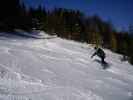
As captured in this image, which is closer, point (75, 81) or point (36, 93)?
point (36, 93)

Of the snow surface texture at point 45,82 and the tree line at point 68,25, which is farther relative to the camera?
the tree line at point 68,25

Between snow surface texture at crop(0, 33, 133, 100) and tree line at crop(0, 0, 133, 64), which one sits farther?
tree line at crop(0, 0, 133, 64)

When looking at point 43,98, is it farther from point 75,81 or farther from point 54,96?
point 75,81

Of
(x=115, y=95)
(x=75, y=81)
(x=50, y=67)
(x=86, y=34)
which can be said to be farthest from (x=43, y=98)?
(x=86, y=34)

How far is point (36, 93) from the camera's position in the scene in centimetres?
895

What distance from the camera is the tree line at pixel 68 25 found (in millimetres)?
34578

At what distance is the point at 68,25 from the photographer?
57.0 m

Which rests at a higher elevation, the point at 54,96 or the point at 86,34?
the point at 54,96

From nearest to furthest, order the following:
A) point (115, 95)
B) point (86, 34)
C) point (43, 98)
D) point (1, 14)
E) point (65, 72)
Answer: point (43, 98) → point (115, 95) → point (65, 72) → point (1, 14) → point (86, 34)

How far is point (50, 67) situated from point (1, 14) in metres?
22.2

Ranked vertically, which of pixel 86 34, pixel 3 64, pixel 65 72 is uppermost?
pixel 3 64

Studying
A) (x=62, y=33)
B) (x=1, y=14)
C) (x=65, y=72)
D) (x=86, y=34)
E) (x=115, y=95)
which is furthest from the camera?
(x=86, y=34)

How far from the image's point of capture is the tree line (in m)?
34.6

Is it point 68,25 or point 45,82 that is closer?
point 45,82
